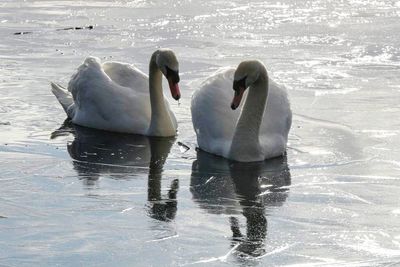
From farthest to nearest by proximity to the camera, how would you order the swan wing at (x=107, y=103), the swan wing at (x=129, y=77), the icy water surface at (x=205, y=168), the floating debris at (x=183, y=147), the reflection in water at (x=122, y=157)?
1. the swan wing at (x=129, y=77)
2. the swan wing at (x=107, y=103)
3. the floating debris at (x=183, y=147)
4. the reflection in water at (x=122, y=157)
5. the icy water surface at (x=205, y=168)

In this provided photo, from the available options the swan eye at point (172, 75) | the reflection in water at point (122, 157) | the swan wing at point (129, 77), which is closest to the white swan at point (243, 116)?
the swan eye at point (172, 75)

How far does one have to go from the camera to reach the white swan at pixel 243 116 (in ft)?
33.8

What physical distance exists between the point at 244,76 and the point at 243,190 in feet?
4.18

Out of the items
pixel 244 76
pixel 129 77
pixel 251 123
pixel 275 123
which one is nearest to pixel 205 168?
pixel 251 123

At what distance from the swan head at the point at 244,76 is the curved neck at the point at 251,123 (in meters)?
0.12

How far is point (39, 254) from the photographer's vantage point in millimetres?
7492

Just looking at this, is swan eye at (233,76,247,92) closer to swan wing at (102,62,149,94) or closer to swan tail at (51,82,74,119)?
swan wing at (102,62,149,94)

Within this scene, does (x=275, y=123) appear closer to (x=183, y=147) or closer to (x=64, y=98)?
(x=183, y=147)

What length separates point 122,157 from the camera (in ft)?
34.9

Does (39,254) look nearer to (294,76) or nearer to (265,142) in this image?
(265,142)

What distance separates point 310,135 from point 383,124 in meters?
0.79

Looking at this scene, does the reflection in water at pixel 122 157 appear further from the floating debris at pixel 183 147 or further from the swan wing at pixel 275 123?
the swan wing at pixel 275 123

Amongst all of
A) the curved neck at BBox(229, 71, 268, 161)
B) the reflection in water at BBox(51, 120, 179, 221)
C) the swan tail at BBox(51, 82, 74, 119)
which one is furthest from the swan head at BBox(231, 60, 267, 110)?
the swan tail at BBox(51, 82, 74, 119)

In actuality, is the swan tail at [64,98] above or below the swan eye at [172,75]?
below
